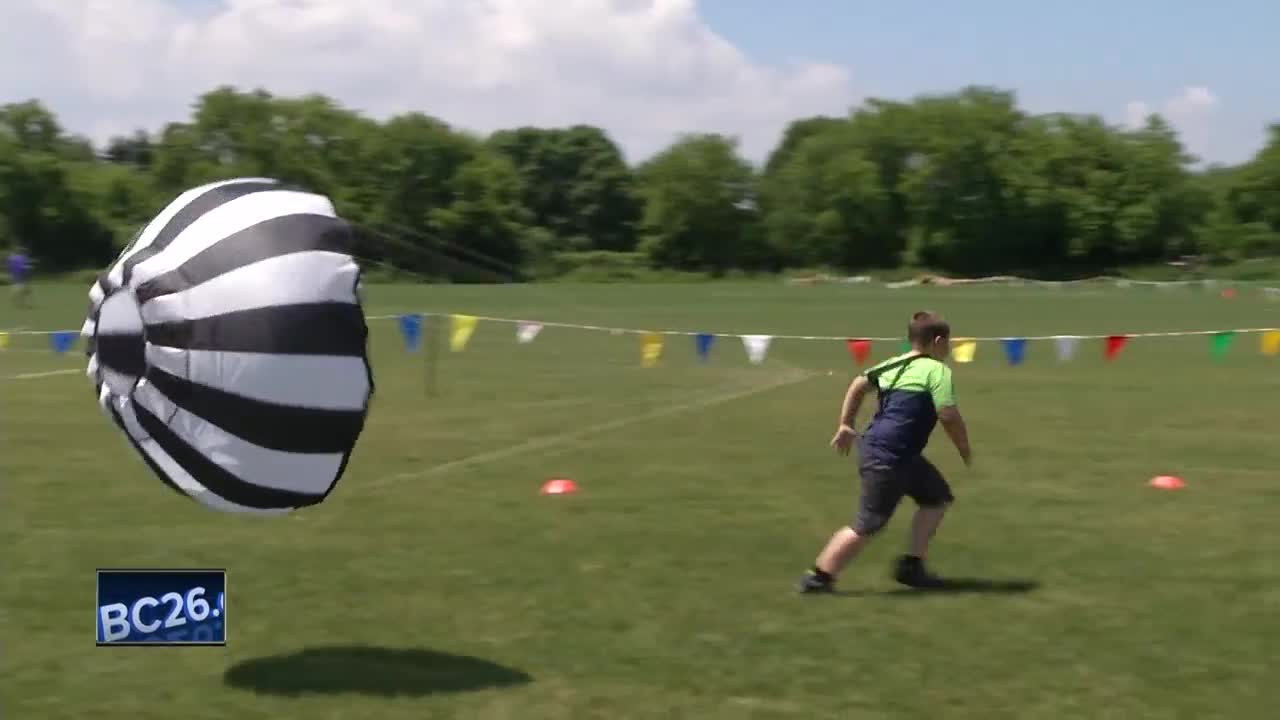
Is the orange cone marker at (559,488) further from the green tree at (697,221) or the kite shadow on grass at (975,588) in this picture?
the green tree at (697,221)

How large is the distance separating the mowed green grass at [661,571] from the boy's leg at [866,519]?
0.21 metres

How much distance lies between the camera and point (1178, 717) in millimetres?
6645

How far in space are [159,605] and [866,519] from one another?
3.83 metres

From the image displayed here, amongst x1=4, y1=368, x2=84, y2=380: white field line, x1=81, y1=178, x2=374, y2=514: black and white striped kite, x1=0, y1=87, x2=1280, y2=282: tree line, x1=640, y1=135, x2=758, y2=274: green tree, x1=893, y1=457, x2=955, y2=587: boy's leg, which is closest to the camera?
x1=81, y1=178, x2=374, y2=514: black and white striped kite

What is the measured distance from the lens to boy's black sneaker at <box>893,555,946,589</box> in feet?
29.5

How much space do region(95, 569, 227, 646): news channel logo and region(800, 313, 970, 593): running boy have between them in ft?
11.2

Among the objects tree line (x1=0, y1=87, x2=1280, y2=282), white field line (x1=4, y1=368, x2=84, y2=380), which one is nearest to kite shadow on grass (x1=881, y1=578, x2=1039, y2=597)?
white field line (x1=4, y1=368, x2=84, y2=380)

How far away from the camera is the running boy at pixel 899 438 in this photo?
8766mm

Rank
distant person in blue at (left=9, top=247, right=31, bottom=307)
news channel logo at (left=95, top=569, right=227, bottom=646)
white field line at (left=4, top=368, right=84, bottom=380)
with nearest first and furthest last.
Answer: news channel logo at (left=95, top=569, right=227, bottom=646) < white field line at (left=4, top=368, right=84, bottom=380) < distant person in blue at (left=9, top=247, right=31, bottom=307)

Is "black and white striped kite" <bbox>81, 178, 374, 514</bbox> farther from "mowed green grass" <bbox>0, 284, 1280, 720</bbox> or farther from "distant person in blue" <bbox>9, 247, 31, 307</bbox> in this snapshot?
"distant person in blue" <bbox>9, 247, 31, 307</bbox>

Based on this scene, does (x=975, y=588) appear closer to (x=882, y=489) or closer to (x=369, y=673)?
(x=882, y=489)

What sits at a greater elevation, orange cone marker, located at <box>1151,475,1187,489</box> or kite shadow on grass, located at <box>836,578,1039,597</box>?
orange cone marker, located at <box>1151,475,1187,489</box>

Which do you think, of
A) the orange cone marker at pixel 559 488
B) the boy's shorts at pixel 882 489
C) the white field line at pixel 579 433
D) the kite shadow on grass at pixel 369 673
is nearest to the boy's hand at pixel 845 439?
the boy's shorts at pixel 882 489

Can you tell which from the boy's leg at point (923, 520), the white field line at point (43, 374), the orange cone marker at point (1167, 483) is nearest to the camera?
the boy's leg at point (923, 520)
